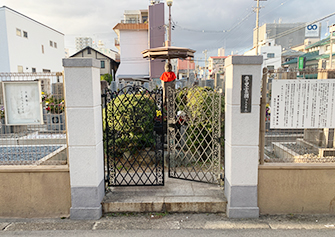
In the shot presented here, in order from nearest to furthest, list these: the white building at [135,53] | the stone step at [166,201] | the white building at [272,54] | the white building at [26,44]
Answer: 1. the stone step at [166,201]
2. the white building at [26,44]
3. the white building at [135,53]
4. the white building at [272,54]

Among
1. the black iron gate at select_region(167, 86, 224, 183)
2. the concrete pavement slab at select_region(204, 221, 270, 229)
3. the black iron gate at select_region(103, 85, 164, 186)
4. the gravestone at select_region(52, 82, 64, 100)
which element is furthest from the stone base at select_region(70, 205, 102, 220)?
the gravestone at select_region(52, 82, 64, 100)

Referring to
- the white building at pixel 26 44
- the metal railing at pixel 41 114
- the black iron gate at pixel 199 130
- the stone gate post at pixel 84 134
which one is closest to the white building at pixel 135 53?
the white building at pixel 26 44

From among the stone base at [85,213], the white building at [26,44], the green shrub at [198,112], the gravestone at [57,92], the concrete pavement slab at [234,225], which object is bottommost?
the concrete pavement slab at [234,225]

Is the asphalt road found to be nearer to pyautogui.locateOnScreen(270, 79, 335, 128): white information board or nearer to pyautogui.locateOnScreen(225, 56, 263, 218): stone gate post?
pyautogui.locateOnScreen(225, 56, 263, 218): stone gate post

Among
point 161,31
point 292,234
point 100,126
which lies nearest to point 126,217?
point 100,126

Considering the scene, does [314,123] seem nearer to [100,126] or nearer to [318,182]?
[318,182]

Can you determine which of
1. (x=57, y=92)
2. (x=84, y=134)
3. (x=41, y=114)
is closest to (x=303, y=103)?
(x=84, y=134)

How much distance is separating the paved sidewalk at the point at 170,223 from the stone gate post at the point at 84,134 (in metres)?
0.22

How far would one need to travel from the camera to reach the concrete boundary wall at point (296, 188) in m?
3.84

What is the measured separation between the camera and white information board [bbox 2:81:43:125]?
3994mm

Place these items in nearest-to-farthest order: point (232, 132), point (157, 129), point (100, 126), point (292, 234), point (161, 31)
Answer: point (292, 234) → point (232, 132) → point (100, 126) → point (157, 129) → point (161, 31)

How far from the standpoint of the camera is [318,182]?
387 centimetres

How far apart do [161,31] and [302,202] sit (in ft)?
85.3

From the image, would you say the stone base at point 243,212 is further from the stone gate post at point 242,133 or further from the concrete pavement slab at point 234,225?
the concrete pavement slab at point 234,225
